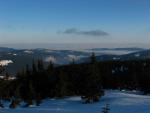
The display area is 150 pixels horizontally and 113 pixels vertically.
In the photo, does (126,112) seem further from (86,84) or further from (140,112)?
(86,84)

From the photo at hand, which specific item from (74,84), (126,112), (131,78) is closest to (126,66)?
(131,78)

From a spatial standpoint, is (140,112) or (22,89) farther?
(22,89)

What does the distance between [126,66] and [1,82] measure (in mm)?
81194

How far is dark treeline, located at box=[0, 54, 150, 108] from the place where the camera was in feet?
206

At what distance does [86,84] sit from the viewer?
207 feet

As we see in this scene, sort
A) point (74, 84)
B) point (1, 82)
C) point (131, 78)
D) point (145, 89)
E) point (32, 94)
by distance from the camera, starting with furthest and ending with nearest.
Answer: point (131, 78)
point (145, 89)
point (74, 84)
point (32, 94)
point (1, 82)

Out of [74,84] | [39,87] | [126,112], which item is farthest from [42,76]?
[126,112]

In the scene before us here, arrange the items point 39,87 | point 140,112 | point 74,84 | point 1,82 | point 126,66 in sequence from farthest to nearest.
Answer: point 126,66 < point 39,87 < point 74,84 < point 1,82 < point 140,112

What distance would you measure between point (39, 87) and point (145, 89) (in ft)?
72.7

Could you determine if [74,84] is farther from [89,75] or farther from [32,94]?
[89,75]

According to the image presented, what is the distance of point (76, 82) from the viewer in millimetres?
80750

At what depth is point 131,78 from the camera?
4422 inches

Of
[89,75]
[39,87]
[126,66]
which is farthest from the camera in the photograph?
[126,66]

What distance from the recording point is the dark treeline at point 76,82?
62.7 meters
